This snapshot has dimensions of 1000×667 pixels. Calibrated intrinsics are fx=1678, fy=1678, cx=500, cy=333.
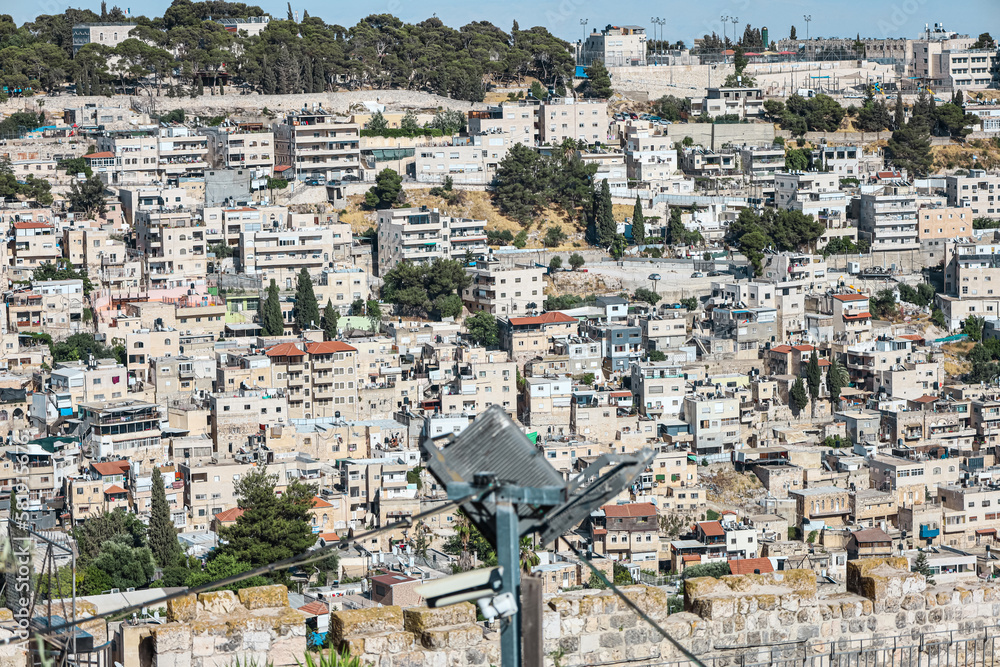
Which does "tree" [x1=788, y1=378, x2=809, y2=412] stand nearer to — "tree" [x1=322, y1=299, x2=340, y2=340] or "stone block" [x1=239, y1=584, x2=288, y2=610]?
"tree" [x1=322, y1=299, x2=340, y2=340]

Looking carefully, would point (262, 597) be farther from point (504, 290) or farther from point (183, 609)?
point (504, 290)

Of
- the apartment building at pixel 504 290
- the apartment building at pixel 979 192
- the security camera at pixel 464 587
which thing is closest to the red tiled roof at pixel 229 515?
the apartment building at pixel 504 290

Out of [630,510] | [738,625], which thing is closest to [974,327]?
[630,510]

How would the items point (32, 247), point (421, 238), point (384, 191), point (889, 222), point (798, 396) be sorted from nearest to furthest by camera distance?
point (798, 396)
point (32, 247)
point (421, 238)
point (384, 191)
point (889, 222)

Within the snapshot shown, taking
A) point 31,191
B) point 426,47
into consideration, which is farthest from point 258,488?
point 426,47

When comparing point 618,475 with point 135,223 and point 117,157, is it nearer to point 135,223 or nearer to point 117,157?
point 135,223

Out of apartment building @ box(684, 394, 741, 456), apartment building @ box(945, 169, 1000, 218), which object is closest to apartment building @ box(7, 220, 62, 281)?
apartment building @ box(684, 394, 741, 456)

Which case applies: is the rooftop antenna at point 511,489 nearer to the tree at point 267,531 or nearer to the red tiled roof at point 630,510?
the tree at point 267,531
